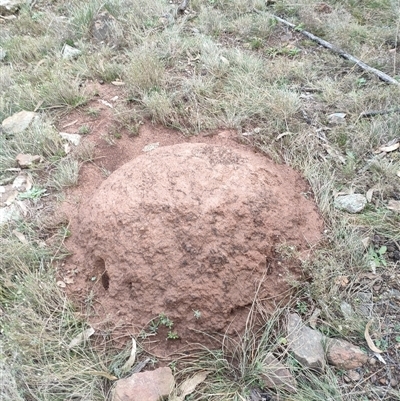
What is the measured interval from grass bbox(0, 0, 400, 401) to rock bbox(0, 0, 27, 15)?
0.69ft

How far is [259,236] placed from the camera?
2.17 meters

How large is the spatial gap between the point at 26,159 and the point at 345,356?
8.02 ft

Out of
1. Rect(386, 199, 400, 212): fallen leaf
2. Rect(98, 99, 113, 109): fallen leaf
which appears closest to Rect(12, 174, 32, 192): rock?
Rect(98, 99, 113, 109): fallen leaf

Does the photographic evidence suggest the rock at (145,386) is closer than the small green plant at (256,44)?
Yes

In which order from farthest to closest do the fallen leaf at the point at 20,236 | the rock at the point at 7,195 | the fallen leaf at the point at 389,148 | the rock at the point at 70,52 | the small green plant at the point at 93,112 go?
the rock at the point at 70,52, the small green plant at the point at 93,112, the fallen leaf at the point at 389,148, the rock at the point at 7,195, the fallen leaf at the point at 20,236

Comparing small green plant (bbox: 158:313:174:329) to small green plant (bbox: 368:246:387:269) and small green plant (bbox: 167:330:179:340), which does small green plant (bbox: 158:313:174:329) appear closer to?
small green plant (bbox: 167:330:179:340)

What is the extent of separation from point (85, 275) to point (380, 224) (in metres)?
1.76

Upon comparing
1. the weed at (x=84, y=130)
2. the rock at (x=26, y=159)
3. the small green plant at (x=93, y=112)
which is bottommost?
the rock at (x=26, y=159)

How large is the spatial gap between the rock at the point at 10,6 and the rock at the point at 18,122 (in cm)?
257

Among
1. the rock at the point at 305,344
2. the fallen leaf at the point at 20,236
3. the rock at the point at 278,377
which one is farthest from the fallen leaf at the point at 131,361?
the fallen leaf at the point at 20,236

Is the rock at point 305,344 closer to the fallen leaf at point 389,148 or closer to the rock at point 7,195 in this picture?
the fallen leaf at point 389,148

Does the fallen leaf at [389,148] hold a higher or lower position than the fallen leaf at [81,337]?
higher

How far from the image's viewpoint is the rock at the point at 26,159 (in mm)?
2887

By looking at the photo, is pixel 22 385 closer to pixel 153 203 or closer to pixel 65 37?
pixel 153 203
